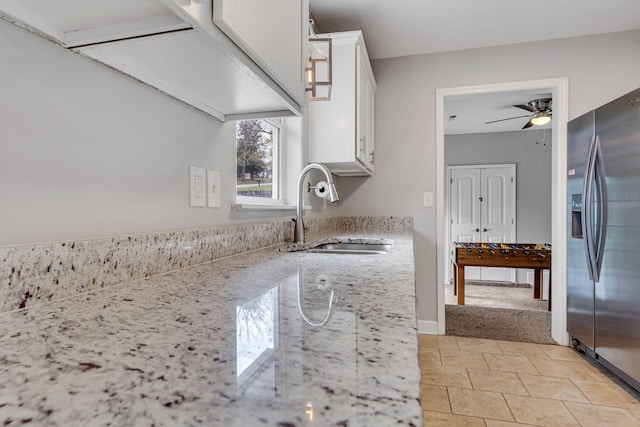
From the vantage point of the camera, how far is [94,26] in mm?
632

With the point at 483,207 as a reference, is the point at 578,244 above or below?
below

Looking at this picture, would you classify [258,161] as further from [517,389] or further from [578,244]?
[578,244]

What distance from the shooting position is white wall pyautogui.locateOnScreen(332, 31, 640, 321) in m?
2.55

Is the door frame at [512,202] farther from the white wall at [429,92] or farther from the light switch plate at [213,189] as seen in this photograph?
the light switch plate at [213,189]

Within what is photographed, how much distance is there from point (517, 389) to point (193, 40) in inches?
90.1

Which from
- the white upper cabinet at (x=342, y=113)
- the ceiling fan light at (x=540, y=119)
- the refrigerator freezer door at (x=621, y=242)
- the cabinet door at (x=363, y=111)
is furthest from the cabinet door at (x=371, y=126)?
the ceiling fan light at (x=540, y=119)

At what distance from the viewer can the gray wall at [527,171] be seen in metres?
5.20

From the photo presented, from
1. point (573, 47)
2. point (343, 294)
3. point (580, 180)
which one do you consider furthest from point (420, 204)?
point (343, 294)

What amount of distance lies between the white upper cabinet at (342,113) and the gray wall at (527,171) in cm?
393

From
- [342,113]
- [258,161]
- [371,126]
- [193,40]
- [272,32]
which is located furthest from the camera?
[371,126]

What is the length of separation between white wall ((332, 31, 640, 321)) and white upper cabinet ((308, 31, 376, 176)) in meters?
0.74

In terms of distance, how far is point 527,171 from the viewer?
17.3 ft

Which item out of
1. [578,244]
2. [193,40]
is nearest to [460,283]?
[578,244]

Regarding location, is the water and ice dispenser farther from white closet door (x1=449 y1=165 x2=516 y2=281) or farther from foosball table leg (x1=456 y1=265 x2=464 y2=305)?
white closet door (x1=449 y1=165 x2=516 y2=281)
